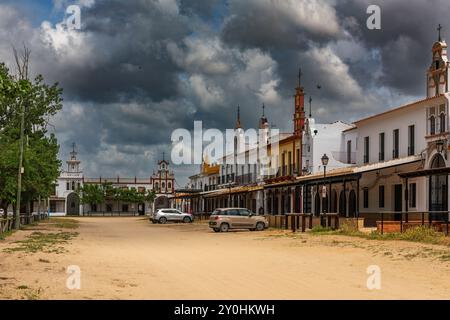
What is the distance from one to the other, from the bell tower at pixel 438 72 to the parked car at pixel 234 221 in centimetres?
1253

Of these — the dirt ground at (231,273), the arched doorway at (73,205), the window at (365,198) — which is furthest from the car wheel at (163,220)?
the arched doorway at (73,205)

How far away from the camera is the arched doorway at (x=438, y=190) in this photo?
34.4 meters

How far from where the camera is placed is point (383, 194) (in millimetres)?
41469

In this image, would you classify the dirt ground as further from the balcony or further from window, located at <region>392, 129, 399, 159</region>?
the balcony

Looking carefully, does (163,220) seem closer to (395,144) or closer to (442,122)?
(395,144)

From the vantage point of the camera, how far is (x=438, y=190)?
3528 centimetres

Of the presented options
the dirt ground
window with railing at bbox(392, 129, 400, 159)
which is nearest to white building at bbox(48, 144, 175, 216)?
window with railing at bbox(392, 129, 400, 159)

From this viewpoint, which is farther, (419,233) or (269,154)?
(269,154)

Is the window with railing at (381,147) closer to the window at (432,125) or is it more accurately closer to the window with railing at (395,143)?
the window with railing at (395,143)

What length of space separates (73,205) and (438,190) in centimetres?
8925

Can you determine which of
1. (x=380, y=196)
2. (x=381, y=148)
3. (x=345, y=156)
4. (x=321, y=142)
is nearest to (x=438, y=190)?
(x=380, y=196)
